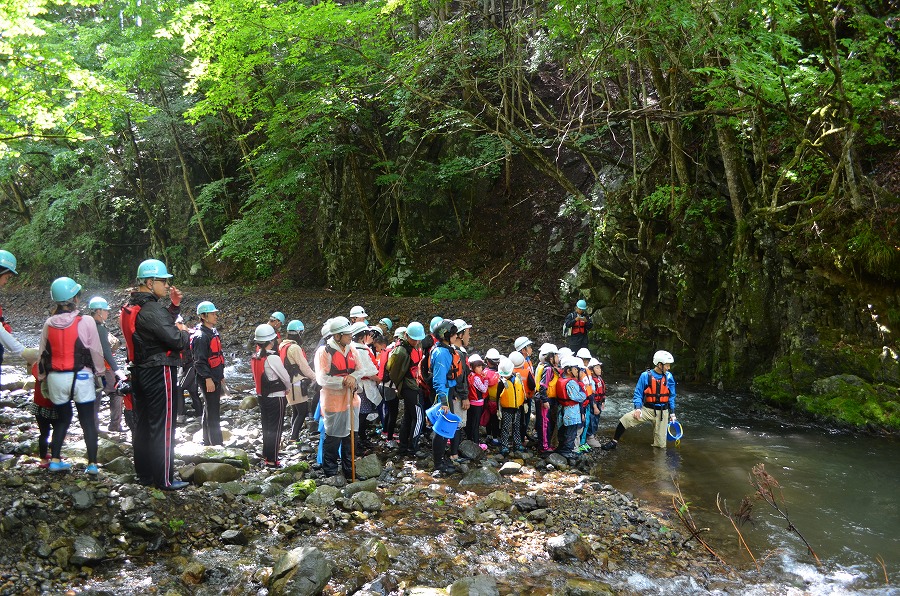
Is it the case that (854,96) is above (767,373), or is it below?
above

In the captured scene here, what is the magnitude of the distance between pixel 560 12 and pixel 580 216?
7995 mm

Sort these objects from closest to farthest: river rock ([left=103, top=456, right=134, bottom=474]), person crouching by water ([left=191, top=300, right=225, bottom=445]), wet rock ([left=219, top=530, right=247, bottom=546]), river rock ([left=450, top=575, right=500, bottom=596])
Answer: river rock ([left=450, top=575, right=500, bottom=596]), wet rock ([left=219, top=530, right=247, bottom=546]), river rock ([left=103, top=456, right=134, bottom=474]), person crouching by water ([left=191, top=300, right=225, bottom=445])

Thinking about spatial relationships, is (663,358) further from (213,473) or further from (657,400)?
(213,473)

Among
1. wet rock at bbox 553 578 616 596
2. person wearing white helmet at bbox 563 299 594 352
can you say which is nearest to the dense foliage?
person wearing white helmet at bbox 563 299 594 352

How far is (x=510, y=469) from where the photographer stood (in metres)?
7.94

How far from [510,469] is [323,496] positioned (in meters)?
2.84

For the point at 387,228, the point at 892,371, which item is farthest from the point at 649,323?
the point at 387,228

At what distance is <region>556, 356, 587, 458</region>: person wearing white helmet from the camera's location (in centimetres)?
841

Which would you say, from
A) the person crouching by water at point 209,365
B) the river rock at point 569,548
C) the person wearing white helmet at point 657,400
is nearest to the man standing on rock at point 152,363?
the person crouching by water at point 209,365

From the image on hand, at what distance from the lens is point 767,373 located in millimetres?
11594

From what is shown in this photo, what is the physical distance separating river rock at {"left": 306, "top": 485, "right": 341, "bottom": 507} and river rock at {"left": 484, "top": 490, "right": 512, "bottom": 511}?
179cm

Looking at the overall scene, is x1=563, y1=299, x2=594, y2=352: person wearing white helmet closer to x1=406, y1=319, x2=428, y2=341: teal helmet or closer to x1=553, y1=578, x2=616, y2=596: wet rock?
x1=406, y1=319, x2=428, y2=341: teal helmet

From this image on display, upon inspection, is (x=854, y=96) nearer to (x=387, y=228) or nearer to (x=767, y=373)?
(x=767, y=373)

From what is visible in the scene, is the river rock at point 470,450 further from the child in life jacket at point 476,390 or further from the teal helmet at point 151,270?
the teal helmet at point 151,270
